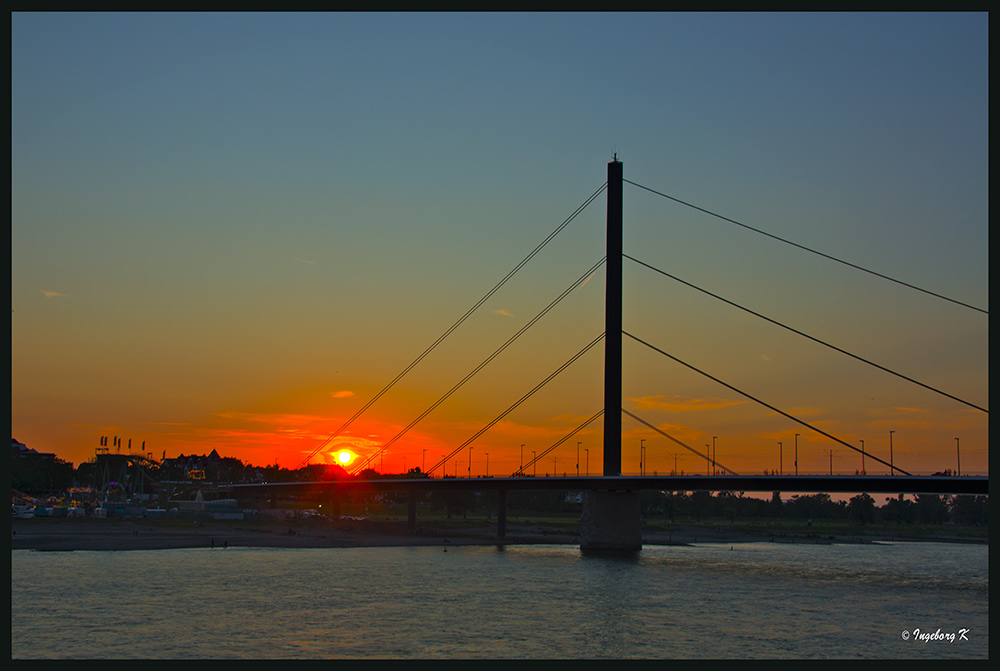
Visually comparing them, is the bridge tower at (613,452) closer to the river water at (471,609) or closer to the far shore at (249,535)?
the river water at (471,609)

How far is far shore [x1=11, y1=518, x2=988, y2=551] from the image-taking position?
81.3 m

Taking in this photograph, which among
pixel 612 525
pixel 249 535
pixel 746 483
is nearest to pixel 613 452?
pixel 612 525

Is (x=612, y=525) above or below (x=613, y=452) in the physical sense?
below

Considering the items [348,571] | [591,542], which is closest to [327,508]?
[591,542]

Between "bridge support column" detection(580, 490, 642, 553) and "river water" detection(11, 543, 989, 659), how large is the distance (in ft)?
26.5

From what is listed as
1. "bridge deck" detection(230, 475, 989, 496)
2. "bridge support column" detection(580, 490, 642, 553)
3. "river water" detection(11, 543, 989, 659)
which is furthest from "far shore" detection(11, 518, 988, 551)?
"bridge support column" detection(580, 490, 642, 553)

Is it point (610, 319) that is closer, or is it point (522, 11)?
point (522, 11)

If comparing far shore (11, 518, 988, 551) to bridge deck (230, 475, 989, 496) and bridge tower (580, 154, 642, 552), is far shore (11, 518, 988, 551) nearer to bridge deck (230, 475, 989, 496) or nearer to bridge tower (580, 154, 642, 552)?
bridge deck (230, 475, 989, 496)

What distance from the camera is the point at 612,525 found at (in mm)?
84625

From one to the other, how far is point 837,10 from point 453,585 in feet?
132

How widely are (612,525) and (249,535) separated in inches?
1571

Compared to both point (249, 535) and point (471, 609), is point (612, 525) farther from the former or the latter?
point (471, 609)

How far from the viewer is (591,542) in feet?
277

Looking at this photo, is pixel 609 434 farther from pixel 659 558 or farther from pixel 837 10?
pixel 837 10
